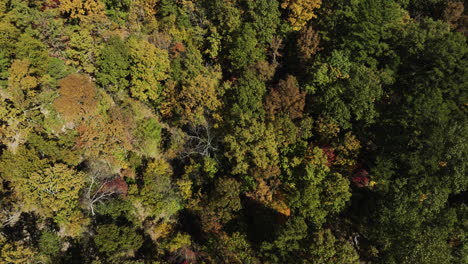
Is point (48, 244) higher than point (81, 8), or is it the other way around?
point (81, 8)

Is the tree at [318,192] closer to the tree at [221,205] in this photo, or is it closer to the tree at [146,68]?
the tree at [221,205]

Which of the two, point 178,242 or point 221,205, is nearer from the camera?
point 221,205

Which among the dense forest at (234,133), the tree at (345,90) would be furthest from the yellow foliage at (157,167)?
the tree at (345,90)

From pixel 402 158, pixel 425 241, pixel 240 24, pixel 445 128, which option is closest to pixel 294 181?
pixel 402 158

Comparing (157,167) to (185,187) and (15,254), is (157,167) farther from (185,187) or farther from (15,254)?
(15,254)

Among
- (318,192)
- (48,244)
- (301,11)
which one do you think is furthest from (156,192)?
(301,11)

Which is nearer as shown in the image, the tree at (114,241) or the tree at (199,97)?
the tree at (114,241)
